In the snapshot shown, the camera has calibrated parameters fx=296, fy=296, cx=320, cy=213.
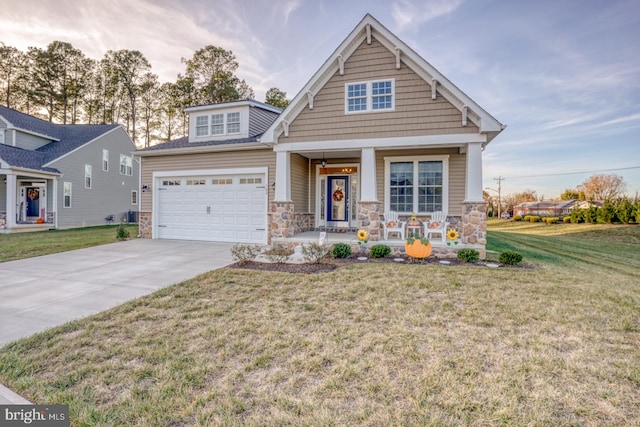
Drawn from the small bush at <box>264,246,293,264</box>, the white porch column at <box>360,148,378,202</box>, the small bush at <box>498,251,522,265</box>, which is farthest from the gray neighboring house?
the small bush at <box>498,251,522,265</box>

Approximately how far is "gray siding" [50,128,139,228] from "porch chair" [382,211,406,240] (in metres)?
19.3

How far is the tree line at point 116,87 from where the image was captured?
23.9m

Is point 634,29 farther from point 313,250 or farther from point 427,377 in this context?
point 427,377

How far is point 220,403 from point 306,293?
2.89 metres

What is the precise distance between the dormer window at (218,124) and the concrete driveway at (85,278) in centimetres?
527

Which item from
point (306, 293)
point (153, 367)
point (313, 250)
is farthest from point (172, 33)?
point (153, 367)

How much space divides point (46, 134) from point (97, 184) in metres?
4.22

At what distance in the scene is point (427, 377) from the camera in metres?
2.69

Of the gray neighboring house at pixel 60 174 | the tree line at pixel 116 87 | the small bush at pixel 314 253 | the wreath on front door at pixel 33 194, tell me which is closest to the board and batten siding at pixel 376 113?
the small bush at pixel 314 253

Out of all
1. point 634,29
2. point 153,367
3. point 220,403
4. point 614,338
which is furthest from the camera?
point 634,29

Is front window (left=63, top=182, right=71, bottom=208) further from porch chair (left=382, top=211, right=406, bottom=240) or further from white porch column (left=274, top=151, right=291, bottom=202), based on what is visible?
porch chair (left=382, top=211, right=406, bottom=240)

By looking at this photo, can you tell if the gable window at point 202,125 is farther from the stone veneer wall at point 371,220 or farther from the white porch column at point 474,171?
the white porch column at point 474,171

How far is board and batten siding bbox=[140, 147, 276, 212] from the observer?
1100 cm

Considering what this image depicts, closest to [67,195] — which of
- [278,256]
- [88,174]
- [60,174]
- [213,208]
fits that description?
[60,174]
